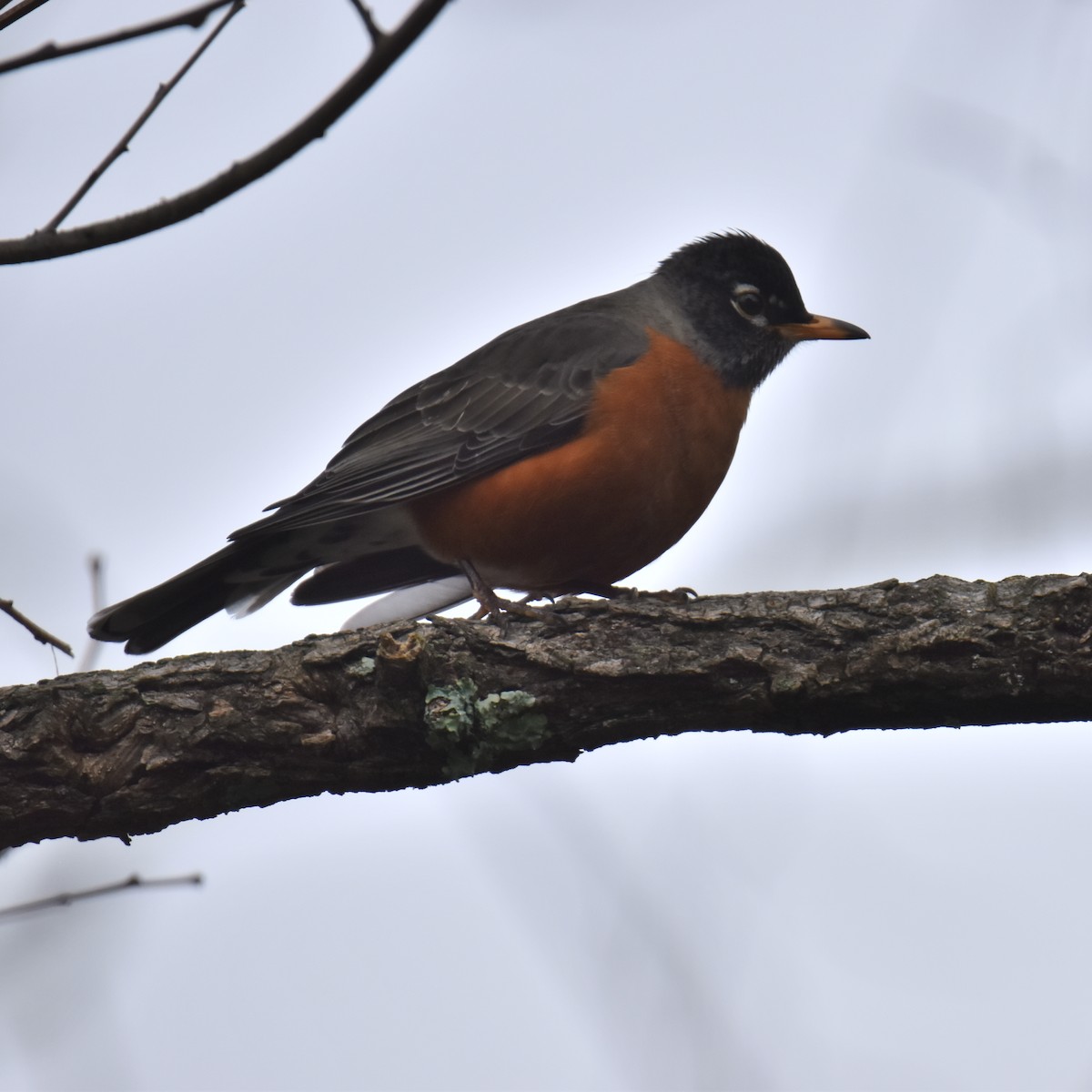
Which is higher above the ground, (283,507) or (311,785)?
(283,507)

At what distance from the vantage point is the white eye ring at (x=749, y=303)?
614cm

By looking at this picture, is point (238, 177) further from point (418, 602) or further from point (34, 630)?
point (418, 602)

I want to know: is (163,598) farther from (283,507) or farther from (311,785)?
(311,785)

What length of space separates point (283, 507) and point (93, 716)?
1941 mm

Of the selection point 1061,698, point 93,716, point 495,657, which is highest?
point 93,716

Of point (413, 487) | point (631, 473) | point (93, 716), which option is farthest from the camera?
point (413, 487)

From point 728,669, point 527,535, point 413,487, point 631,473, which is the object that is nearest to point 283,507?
point 413,487

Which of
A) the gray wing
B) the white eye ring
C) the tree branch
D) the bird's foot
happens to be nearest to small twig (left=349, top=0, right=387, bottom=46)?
the tree branch

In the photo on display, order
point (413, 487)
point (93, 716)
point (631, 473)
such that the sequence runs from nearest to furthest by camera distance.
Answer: point (93, 716), point (631, 473), point (413, 487)

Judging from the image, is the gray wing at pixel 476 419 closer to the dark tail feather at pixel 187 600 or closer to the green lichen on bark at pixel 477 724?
the dark tail feather at pixel 187 600

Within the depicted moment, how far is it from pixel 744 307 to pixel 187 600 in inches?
115

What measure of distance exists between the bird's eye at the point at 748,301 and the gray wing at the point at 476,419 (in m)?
0.57

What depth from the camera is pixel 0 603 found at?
140 inches

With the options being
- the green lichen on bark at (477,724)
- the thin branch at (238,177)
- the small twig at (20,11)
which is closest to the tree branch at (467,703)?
the green lichen on bark at (477,724)
